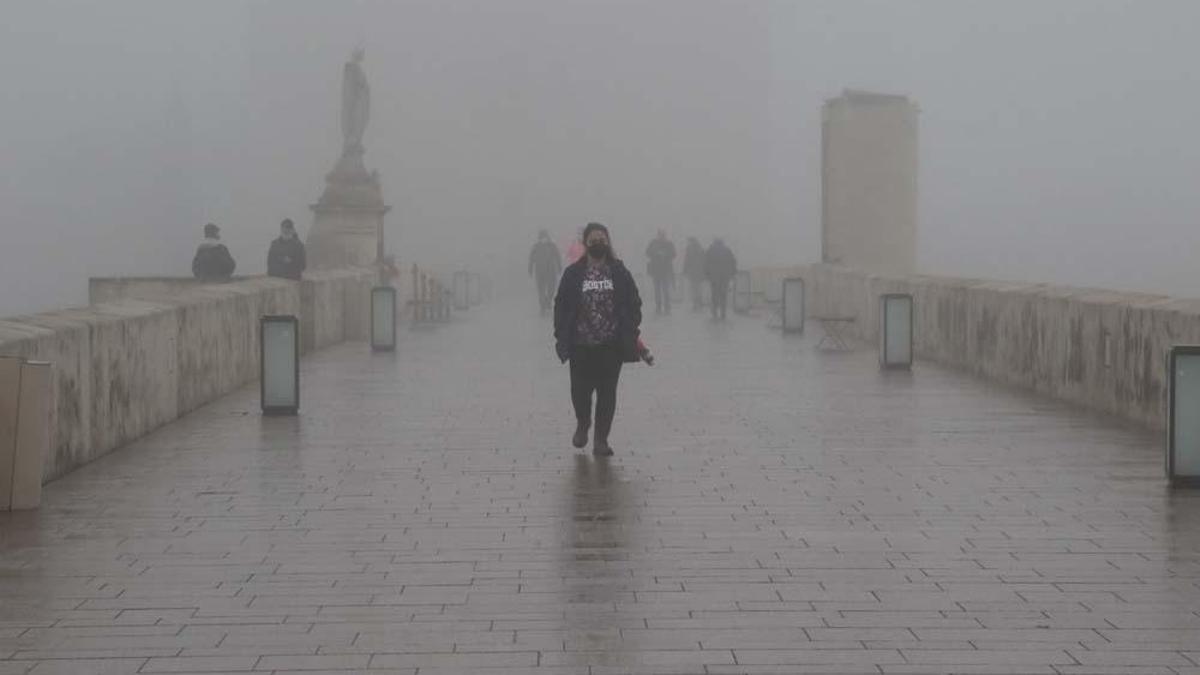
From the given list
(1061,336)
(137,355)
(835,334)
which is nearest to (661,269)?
(835,334)

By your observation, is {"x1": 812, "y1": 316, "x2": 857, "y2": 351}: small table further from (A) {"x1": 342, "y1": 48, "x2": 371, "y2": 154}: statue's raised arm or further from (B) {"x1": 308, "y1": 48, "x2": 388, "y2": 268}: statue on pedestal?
(A) {"x1": 342, "y1": 48, "x2": 371, "y2": 154}: statue's raised arm

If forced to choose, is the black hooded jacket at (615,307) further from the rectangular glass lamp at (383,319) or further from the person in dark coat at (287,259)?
the person in dark coat at (287,259)

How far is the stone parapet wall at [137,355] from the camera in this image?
1174cm

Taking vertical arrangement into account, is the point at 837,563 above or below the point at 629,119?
below

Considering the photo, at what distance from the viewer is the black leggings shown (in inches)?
515

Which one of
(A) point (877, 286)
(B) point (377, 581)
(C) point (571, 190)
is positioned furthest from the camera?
(C) point (571, 190)

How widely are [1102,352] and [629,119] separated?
84.8 meters

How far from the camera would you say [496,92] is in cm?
10012

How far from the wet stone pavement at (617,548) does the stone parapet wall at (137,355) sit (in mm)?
272

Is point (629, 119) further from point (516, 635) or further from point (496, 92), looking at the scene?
point (516, 635)

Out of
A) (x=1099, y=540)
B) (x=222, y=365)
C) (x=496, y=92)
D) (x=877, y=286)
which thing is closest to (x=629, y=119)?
(x=496, y=92)

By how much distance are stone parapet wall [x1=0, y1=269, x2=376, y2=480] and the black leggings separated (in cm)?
291

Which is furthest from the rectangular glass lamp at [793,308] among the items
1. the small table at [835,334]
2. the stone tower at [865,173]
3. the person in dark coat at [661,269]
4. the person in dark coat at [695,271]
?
the person in dark coat at [695,271]

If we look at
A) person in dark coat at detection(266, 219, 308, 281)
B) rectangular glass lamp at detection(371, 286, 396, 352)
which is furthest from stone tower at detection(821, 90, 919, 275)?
rectangular glass lamp at detection(371, 286, 396, 352)
